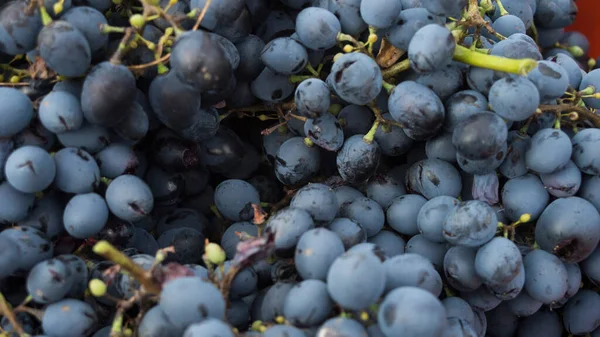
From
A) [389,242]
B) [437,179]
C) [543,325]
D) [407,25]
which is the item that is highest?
[407,25]

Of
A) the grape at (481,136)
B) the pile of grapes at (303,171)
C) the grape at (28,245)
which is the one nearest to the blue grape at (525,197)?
the pile of grapes at (303,171)

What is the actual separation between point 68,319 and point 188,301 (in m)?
0.23

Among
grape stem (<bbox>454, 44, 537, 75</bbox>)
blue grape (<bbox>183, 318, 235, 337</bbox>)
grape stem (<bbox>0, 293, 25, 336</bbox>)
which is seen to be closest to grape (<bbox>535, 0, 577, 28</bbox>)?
grape stem (<bbox>454, 44, 537, 75</bbox>)

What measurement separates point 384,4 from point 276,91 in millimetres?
258

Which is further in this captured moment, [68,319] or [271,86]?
[271,86]

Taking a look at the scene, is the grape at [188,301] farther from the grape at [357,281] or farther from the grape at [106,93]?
the grape at [106,93]

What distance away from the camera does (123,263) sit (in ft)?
2.61

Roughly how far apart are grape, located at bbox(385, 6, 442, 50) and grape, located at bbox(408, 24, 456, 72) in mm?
59

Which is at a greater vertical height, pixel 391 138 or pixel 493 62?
pixel 493 62

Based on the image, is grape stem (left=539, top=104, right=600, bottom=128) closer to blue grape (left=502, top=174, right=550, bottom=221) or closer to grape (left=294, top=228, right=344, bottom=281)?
blue grape (left=502, top=174, right=550, bottom=221)

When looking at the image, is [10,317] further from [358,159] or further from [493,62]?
[493,62]

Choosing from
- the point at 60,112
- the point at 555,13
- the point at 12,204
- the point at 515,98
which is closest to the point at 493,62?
the point at 515,98

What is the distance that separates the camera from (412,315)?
789mm

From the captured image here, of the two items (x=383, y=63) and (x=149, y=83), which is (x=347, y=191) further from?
(x=149, y=83)
